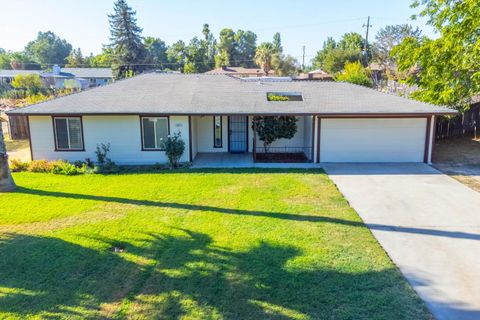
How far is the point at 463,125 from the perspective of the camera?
1906 cm

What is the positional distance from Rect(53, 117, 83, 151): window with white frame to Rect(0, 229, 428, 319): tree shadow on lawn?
786cm

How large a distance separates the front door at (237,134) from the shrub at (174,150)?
3311 mm

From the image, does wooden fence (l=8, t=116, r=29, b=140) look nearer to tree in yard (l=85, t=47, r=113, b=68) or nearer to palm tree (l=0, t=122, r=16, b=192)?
palm tree (l=0, t=122, r=16, b=192)

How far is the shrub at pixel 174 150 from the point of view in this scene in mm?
13922

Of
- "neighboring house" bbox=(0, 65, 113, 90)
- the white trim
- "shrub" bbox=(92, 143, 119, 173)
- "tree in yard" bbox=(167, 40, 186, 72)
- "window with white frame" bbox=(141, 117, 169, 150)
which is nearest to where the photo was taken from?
"shrub" bbox=(92, 143, 119, 173)

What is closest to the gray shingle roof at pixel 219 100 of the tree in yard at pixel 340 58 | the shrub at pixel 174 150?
the shrub at pixel 174 150

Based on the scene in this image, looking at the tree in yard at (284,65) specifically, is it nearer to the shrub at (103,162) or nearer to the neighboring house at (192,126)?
the neighboring house at (192,126)

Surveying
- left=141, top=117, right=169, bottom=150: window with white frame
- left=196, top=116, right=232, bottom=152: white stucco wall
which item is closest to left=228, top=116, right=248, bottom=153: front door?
left=196, top=116, right=232, bottom=152: white stucco wall

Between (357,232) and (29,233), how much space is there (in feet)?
23.6

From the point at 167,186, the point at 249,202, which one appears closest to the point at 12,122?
the point at 167,186

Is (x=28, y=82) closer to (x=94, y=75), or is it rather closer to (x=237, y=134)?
(x=94, y=75)

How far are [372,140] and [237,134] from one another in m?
5.99

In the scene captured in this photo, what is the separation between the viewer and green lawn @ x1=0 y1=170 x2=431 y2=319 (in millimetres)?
5355

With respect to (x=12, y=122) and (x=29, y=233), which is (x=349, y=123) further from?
(x=12, y=122)
